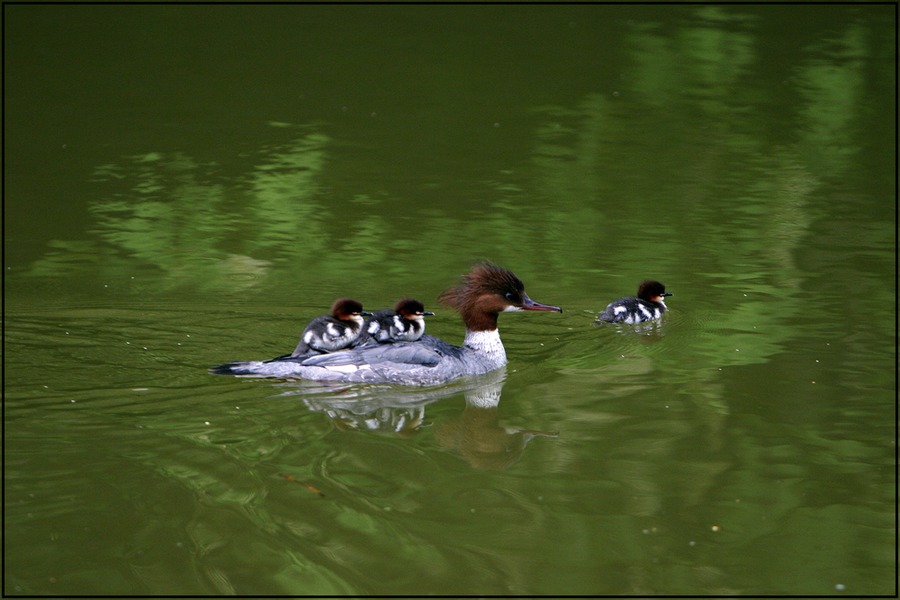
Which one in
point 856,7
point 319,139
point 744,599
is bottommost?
point 744,599

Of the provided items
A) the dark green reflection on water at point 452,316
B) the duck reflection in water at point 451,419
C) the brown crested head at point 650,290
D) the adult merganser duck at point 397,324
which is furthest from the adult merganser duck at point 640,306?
the adult merganser duck at point 397,324

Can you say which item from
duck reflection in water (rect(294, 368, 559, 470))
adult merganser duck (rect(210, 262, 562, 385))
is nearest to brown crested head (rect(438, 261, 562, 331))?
adult merganser duck (rect(210, 262, 562, 385))

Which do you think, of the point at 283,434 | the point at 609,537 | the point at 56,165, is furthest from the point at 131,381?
the point at 56,165

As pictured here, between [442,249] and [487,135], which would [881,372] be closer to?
[442,249]

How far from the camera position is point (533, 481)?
5301mm

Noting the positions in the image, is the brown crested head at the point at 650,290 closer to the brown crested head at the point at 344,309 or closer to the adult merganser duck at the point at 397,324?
the adult merganser duck at the point at 397,324

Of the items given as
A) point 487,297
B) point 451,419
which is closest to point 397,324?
point 487,297

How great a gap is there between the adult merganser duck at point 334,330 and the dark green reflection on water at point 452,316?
17.2 inches

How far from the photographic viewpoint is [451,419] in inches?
245

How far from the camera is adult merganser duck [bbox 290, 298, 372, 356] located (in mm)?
6898

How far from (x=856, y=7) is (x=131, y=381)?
1610 cm

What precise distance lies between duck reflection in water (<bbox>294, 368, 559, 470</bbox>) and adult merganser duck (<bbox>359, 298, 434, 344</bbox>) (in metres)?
0.58

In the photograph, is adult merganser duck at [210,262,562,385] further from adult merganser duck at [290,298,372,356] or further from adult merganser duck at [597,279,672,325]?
adult merganser duck at [597,279,672,325]

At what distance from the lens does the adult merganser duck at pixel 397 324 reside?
717cm
